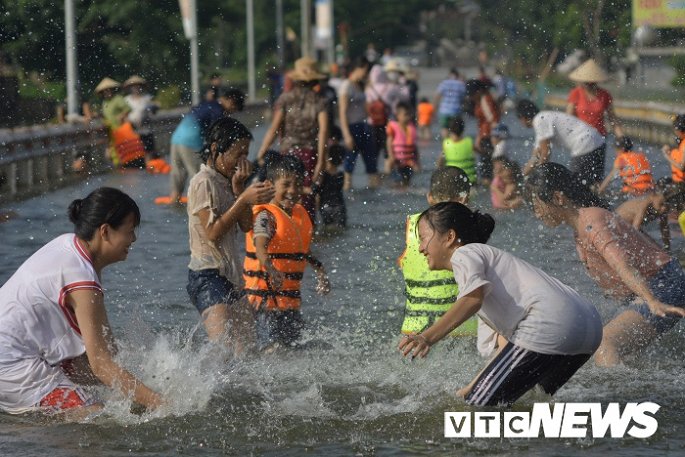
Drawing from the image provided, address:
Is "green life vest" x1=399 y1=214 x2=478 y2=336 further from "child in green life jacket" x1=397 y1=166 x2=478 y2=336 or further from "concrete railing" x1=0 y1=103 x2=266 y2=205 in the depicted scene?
"concrete railing" x1=0 y1=103 x2=266 y2=205

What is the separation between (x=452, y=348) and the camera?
8148 mm

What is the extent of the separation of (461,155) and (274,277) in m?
9.54

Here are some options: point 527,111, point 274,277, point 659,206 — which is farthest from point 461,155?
point 274,277

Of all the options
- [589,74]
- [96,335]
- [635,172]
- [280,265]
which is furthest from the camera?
[589,74]

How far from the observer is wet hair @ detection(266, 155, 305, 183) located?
27.2ft

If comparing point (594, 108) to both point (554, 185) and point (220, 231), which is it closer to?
point (554, 185)

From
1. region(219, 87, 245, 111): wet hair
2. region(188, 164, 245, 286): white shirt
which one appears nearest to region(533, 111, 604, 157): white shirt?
region(219, 87, 245, 111): wet hair

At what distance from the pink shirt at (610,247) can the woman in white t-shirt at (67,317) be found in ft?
7.82

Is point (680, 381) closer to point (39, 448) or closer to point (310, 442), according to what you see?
point (310, 442)

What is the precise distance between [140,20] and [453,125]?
27.0 m

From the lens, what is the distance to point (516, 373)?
630cm

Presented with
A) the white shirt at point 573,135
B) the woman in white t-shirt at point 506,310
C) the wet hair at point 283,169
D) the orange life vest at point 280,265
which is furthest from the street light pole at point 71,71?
the woman in white t-shirt at point 506,310

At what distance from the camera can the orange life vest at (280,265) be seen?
8.15 meters

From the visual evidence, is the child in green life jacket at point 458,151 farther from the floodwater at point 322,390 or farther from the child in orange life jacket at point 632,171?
the floodwater at point 322,390
